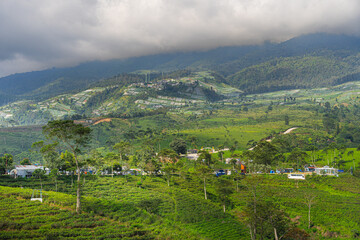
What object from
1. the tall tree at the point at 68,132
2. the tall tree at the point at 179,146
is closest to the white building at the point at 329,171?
the tall tree at the point at 179,146

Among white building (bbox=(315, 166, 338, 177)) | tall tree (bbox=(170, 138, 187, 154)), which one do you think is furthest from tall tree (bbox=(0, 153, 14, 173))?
white building (bbox=(315, 166, 338, 177))

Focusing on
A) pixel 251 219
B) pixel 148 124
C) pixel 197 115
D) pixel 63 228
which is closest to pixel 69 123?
pixel 63 228

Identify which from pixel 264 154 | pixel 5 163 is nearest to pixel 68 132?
pixel 5 163

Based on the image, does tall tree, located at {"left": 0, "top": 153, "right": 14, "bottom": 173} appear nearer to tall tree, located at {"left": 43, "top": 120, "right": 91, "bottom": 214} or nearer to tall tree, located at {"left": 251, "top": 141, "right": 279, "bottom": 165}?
tall tree, located at {"left": 43, "top": 120, "right": 91, "bottom": 214}

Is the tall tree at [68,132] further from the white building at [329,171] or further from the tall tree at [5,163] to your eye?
the white building at [329,171]

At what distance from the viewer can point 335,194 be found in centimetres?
5103

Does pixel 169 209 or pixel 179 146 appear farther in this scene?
pixel 179 146

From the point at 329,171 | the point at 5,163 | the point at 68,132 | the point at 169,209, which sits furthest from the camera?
the point at 329,171

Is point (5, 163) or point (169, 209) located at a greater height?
point (5, 163)

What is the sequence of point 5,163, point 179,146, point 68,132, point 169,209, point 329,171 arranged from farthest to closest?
point 179,146 → point 329,171 → point 5,163 → point 169,209 → point 68,132

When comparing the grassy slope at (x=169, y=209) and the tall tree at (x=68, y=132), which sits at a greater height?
the tall tree at (x=68, y=132)

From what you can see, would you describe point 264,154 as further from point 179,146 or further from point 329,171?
point 179,146

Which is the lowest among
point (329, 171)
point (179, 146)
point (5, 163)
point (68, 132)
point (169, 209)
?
point (329, 171)

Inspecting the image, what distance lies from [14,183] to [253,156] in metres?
53.2
